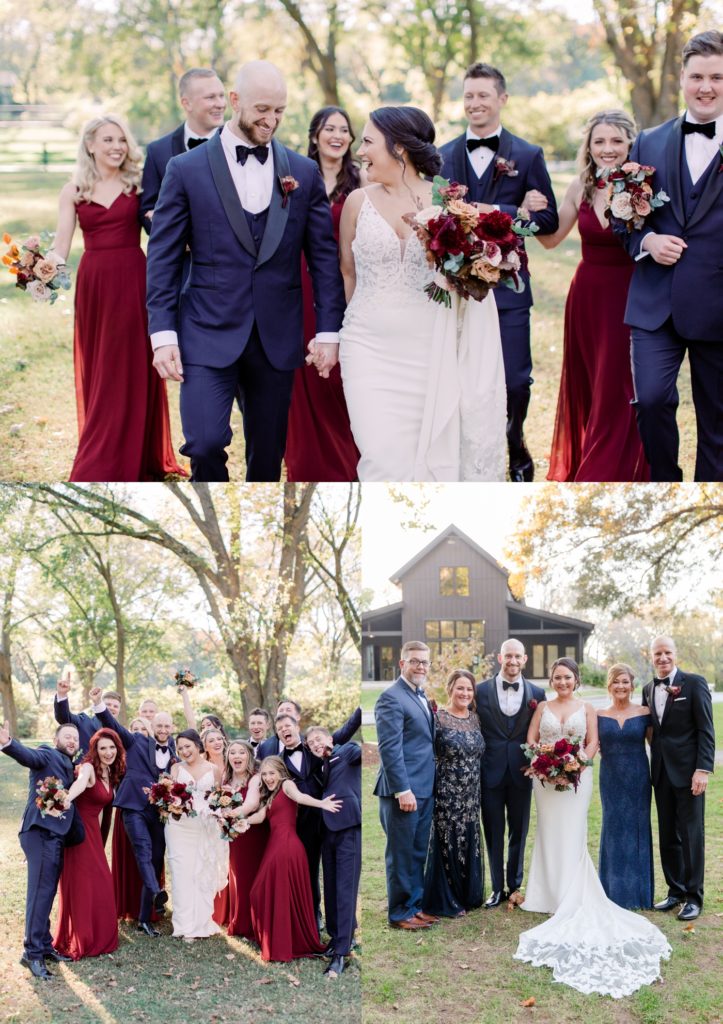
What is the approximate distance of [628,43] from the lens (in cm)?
1788

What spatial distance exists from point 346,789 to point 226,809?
578 millimetres

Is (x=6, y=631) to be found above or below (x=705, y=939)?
above

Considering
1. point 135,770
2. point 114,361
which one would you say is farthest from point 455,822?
point 114,361

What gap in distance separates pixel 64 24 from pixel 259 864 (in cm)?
1675

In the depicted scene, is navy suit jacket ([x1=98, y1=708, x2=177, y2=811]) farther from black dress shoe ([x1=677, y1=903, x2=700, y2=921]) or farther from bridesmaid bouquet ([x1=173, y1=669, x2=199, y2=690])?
black dress shoe ([x1=677, y1=903, x2=700, y2=921])

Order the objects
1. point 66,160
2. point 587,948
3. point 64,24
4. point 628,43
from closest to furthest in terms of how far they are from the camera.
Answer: point 587,948 < point 628,43 < point 64,24 < point 66,160

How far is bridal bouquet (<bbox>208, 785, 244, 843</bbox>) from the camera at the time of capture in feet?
20.2

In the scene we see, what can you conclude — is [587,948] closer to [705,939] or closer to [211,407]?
[705,939]

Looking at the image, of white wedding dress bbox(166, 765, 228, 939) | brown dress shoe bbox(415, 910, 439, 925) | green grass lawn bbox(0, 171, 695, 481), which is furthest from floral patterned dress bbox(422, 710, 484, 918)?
green grass lawn bbox(0, 171, 695, 481)

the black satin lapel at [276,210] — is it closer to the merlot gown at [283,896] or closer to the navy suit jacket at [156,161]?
the navy suit jacket at [156,161]

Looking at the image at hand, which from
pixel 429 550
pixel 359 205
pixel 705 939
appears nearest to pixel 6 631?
pixel 429 550

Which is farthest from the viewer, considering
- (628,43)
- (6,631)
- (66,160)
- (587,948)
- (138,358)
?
(66,160)

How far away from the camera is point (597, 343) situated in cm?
800

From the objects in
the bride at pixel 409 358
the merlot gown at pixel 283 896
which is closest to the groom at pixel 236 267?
the bride at pixel 409 358
